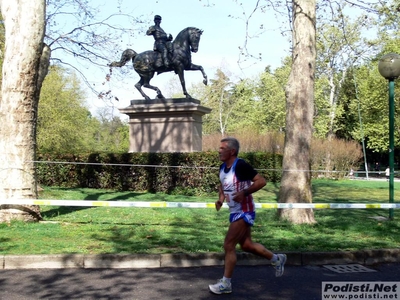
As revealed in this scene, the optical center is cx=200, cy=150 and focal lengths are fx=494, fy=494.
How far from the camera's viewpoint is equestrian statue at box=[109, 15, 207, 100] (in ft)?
59.3

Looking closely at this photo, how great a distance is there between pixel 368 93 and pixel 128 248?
50.5 metres

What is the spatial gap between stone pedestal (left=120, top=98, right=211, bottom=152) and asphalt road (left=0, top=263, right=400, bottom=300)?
11420 millimetres

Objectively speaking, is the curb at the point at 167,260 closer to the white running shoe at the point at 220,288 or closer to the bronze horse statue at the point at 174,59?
the white running shoe at the point at 220,288

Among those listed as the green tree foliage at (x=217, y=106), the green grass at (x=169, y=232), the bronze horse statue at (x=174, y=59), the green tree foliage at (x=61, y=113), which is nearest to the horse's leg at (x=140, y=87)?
the bronze horse statue at (x=174, y=59)

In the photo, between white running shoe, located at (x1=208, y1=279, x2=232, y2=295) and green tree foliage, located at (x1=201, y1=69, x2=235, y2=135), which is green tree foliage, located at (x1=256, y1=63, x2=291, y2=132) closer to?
green tree foliage, located at (x1=201, y1=69, x2=235, y2=135)

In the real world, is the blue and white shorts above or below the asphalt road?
above

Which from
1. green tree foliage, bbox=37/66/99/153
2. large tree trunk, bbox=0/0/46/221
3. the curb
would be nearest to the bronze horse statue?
large tree trunk, bbox=0/0/46/221

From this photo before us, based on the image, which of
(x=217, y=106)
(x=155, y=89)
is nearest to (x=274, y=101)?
(x=217, y=106)

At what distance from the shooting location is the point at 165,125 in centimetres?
1830

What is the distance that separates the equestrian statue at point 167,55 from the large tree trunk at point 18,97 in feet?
27.2

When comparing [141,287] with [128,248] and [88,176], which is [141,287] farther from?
[88,176]

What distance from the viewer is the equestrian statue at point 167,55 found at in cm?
1808

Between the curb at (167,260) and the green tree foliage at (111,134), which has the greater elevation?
the green tree foliage at (111,134)

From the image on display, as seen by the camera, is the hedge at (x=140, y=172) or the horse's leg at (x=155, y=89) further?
the horse's leg at (x=155, y=89)
